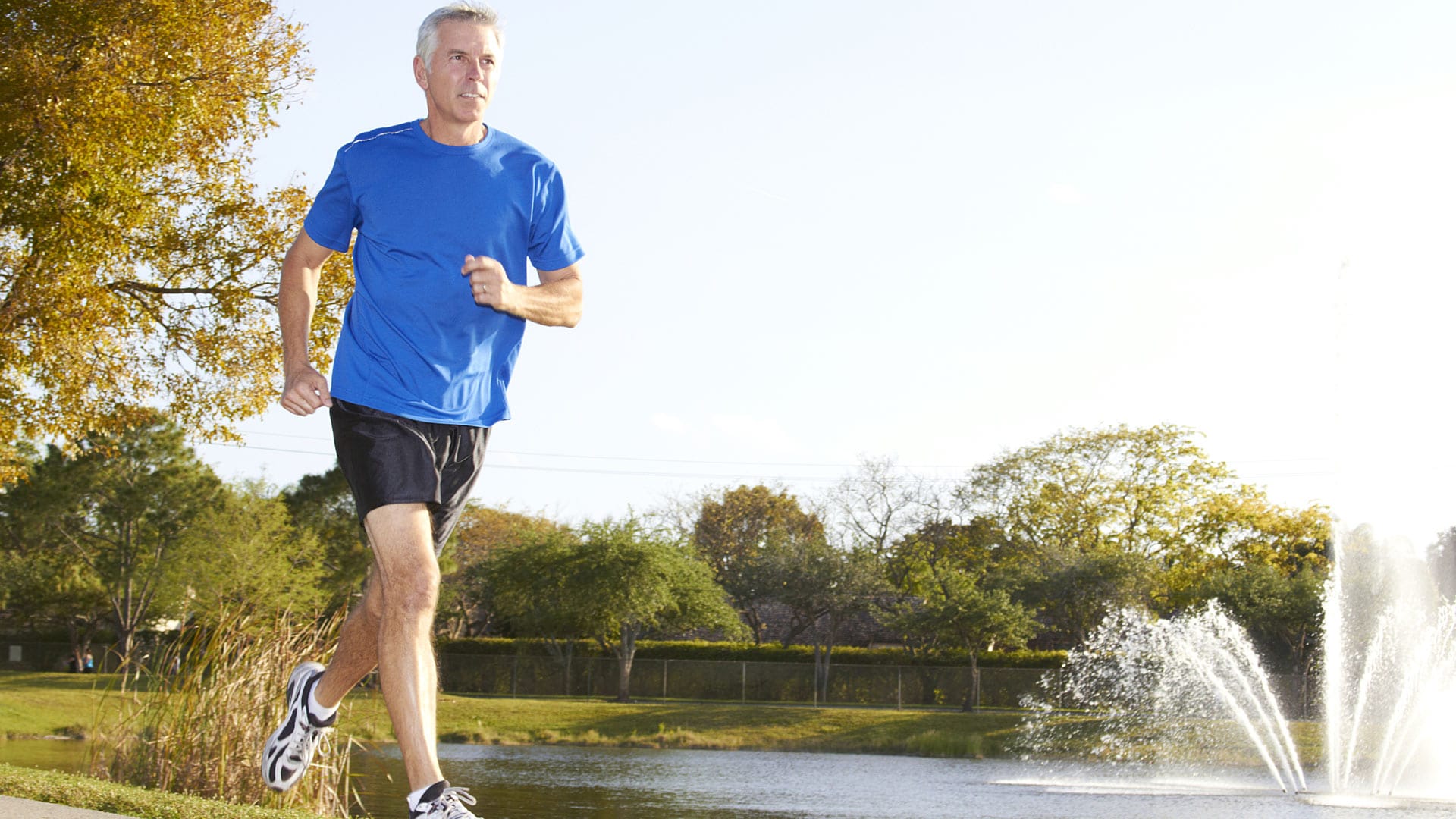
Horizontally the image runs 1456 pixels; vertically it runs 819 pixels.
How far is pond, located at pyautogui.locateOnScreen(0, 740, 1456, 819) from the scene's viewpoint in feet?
55.3

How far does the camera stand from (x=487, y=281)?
3352 mm

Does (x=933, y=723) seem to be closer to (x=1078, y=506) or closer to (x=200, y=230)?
(x=1078, y=506)

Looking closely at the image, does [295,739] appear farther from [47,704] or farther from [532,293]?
[47,704]

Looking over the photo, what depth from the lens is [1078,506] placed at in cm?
5344

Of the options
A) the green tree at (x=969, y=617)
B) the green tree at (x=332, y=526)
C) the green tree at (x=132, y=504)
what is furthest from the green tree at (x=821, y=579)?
the green tree at (x=132, y=504)

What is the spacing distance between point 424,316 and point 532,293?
28cm

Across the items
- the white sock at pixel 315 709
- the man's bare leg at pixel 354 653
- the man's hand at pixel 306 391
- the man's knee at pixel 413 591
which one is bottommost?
the white sock at pixel 315 709

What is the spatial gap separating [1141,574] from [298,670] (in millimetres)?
43836

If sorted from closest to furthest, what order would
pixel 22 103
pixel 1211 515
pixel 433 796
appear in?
pixel 433 796 < pixel 22 103 < pixel 1211 515

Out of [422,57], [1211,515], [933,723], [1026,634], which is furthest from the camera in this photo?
[1211,515]

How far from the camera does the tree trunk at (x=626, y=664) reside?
137ft

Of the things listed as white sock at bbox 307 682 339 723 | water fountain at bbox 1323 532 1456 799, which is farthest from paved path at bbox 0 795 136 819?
water fountain at bbox 1323 532 1456 799

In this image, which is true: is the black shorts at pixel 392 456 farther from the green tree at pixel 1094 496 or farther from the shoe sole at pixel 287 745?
the green tree at pixel 1094 496

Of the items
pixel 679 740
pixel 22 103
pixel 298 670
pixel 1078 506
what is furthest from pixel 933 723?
pixel 298 670
